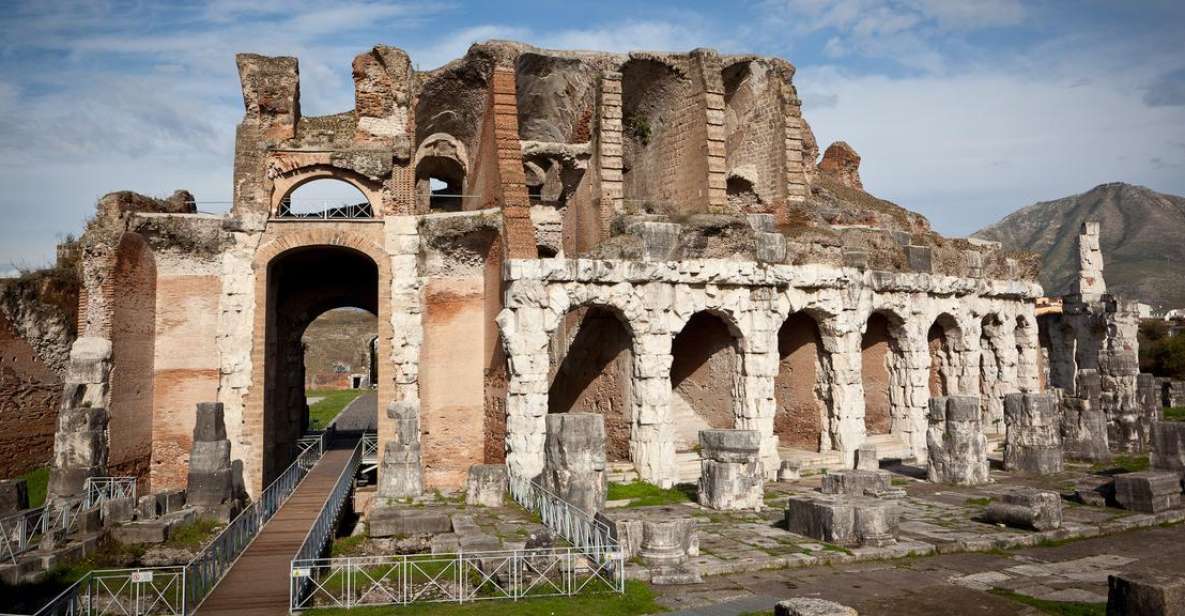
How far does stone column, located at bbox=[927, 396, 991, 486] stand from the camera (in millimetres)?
15742

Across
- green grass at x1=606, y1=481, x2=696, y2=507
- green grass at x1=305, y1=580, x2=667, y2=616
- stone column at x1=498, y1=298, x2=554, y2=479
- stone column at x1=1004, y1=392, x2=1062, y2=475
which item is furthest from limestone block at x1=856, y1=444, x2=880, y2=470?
green grass at x1=305, y1=580, x2=667, y2=616

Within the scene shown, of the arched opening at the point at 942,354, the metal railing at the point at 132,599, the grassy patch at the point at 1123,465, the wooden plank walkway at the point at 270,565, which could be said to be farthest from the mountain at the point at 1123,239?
the metal railing at the point at 132,599

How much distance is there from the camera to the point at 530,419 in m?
14.9

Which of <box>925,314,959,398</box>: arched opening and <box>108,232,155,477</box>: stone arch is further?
<box>925,314,959,398</box>: arched opening

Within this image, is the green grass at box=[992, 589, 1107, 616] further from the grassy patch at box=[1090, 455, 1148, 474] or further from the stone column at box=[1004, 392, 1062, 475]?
the grassy patch at box=[1090, 455, 1148, 474]

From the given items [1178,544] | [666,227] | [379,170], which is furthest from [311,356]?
[1178,544]

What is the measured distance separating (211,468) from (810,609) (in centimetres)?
1095

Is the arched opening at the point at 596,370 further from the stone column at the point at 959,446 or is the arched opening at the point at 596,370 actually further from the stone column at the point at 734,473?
the stone column at the point at 959,446

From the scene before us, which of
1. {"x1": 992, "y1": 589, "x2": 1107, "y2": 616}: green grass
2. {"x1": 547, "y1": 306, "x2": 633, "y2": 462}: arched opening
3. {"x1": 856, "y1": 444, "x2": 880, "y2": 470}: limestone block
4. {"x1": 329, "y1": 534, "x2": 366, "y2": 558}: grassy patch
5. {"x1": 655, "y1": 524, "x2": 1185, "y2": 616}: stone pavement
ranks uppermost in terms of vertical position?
{"x1": 547, "y1": 306, "x2": 633, "y2": 462}: arched opening

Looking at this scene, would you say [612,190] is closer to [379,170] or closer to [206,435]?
[379,170]

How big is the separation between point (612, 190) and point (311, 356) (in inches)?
1112

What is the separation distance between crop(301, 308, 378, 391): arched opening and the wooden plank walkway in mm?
27090

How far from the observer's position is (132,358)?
52.1 feet

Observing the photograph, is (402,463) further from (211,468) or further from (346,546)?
(211,468)
